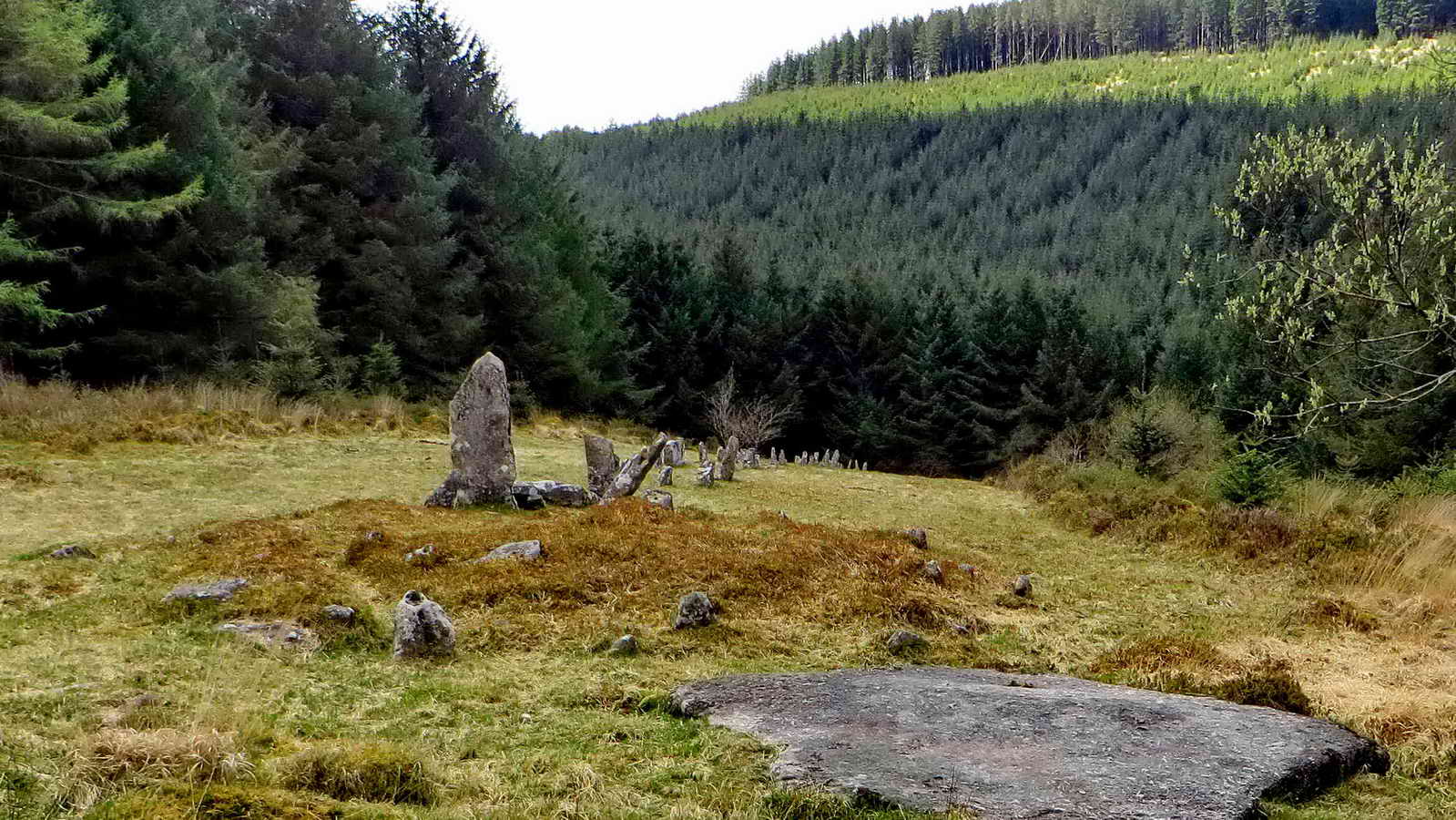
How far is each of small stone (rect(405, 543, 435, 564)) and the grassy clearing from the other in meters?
0.14

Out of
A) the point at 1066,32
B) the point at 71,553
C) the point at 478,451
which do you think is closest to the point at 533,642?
the point at 71,553

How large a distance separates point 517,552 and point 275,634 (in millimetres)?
2848

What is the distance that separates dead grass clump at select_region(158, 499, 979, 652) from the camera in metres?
7.75

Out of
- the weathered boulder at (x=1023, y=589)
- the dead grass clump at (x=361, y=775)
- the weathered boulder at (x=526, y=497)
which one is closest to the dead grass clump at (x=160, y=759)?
the dead grass clump at (x=361, y=775)

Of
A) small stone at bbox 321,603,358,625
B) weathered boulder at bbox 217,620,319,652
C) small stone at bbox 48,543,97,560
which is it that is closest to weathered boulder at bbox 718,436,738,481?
small stone at bbox 48,543,97,560

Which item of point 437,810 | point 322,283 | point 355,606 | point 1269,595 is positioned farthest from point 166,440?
point 1269,595

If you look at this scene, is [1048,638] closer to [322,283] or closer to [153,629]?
[153,629]

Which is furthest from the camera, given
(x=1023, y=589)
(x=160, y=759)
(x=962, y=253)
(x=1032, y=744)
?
(x=962, y=253)

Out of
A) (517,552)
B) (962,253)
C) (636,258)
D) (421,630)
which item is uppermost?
(962,253)

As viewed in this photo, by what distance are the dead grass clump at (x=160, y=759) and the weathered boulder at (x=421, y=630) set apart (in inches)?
109

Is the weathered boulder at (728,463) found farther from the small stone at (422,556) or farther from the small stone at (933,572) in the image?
the small stone at (422,556)

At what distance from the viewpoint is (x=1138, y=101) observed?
107812 millimetres

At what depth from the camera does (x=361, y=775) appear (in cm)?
391

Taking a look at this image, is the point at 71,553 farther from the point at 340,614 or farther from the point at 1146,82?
the point at 1146,82
